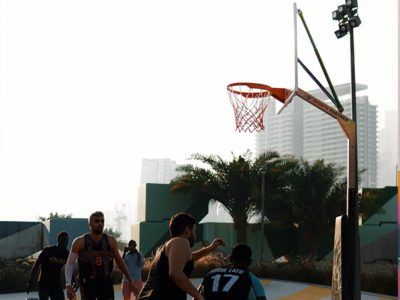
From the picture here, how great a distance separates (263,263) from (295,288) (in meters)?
4.15

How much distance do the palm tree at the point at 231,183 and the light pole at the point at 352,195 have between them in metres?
16.0

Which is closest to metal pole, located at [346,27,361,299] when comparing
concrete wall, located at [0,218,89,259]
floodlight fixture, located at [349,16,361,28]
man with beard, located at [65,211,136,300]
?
floodlight fixture, located at [349,16,361,28]

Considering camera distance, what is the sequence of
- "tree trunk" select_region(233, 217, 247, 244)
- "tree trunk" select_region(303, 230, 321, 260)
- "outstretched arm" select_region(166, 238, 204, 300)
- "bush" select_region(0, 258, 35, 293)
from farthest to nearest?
"tree trunk" select_region(233, 217, 247, 244) < "tree trunk" select_region(303, 230, 321, 260) < "bush" select_region(0, 258, 35, 293) < "outstretched arm" select_region(166, 238, 204, 300)

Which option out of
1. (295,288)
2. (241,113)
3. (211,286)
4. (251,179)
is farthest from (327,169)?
(211,286)

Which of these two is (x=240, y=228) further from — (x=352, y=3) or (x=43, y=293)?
(x=43, y=293)

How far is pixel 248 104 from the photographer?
13.2m

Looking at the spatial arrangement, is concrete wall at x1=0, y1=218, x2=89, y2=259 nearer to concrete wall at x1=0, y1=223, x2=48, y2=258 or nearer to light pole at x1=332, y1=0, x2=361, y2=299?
concrete wall at x1=0, y1=223, x2=48, y2=258

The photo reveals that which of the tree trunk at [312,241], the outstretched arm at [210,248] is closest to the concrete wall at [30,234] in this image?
the tree trunk at [312,241]

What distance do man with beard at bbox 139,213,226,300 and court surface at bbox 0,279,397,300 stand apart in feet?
42.0

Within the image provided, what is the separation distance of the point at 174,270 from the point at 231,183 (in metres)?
23.2

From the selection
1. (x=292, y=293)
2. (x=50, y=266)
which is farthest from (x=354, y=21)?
(x=292, y=293)

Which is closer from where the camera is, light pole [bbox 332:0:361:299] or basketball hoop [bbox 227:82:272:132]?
light pole [bbox 332:0:361:299]

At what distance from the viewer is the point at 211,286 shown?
5.73m

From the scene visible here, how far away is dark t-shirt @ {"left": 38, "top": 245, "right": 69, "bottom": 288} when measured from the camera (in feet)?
33.9
